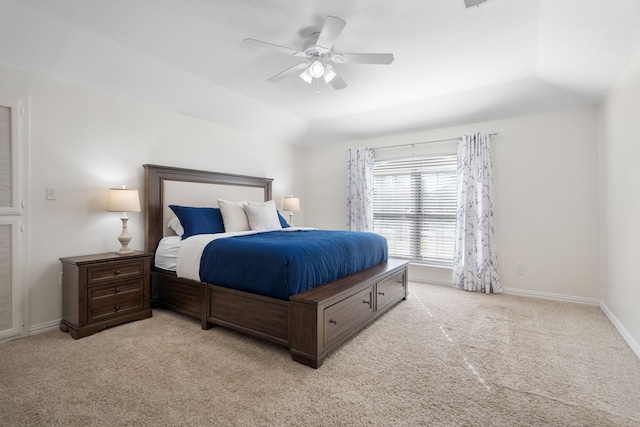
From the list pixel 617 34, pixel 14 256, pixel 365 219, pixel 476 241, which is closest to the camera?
pixel 617 34

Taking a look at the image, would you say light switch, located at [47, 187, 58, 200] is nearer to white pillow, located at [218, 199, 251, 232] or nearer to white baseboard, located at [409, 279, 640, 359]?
white pillow, located at [218, 199, 251, 232]

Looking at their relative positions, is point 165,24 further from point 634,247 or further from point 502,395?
point 634,247

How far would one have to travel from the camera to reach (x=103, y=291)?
2676 mm

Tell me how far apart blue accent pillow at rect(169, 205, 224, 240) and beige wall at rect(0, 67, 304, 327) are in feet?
1.58

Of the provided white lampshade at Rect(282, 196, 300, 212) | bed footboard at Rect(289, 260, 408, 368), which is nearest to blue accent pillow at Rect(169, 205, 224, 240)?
white lampshade at Rect(282, 196, 300, 212)

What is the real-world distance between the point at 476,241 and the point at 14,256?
4.87 meters

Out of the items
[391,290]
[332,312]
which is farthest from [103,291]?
[391,290]

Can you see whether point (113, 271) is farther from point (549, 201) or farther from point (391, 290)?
point (549, 201)

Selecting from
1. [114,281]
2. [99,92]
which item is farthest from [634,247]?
[99,92]

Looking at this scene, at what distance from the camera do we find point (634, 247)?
2383 millimetres

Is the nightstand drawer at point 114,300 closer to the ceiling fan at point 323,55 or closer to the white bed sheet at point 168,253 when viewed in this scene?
the white bed sheet at point 168,253

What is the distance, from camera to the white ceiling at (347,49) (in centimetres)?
221

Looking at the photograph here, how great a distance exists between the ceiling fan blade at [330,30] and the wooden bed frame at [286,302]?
1.90m

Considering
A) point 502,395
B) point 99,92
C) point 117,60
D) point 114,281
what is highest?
point 117,60
